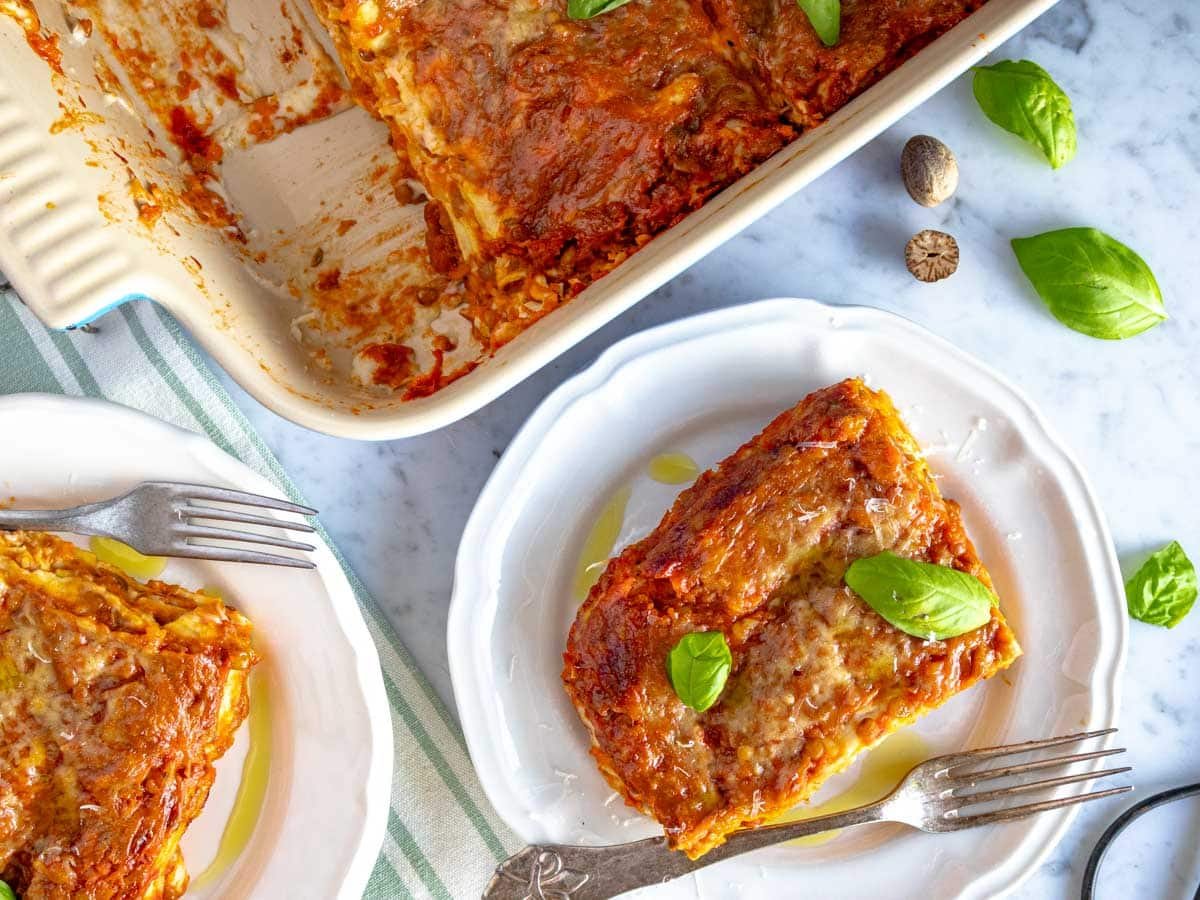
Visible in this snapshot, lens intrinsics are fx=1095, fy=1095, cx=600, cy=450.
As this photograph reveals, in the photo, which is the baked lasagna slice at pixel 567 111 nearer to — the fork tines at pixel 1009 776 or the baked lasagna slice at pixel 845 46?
the baked lasagna slice at pixel 845 46

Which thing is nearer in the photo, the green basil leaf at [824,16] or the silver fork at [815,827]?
the green basil leaf at [824,16]

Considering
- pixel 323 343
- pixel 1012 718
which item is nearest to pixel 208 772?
pixel 323 343

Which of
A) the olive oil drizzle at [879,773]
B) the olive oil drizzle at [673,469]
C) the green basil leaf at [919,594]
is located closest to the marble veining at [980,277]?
the olive oil drizzle at [673,469]

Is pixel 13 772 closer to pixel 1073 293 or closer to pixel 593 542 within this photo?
pixel 593 542

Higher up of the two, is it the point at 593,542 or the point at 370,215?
the point at 370,215

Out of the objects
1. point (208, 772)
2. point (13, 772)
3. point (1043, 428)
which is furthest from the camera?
point (1043, 428)

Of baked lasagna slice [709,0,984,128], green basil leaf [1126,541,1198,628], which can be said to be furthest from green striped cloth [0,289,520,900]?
green basil leaf [1126,541,1198,628]

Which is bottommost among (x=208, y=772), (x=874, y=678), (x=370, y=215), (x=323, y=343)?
(x=874, y=678)
